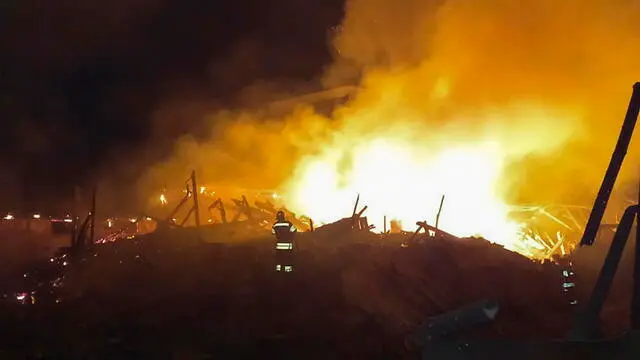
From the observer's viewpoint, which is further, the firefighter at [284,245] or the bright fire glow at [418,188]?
the bright fire glow at [418,188]

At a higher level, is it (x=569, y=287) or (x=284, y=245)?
(x=284, y=245)

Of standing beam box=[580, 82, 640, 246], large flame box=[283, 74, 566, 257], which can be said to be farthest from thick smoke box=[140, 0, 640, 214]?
standing beam box=[580, 82, 640, 246]

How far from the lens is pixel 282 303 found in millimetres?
13016

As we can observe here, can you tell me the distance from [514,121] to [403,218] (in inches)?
194

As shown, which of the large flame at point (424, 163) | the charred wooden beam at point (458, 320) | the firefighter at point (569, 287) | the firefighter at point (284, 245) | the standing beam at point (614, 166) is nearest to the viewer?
the charred wooden beam at point (458, 320)

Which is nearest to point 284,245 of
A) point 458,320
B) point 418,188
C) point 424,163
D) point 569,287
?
point 569,287

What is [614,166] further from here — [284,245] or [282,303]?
[284,245]

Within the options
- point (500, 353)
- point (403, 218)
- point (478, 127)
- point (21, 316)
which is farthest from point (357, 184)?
point (500, 353)

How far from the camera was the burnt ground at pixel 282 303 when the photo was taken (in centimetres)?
1098

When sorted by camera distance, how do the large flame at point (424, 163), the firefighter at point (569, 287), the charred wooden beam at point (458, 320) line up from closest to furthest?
1. the charred wooden beam at point (458, 320)
2. the firefighter at point (569, 287)
3. the large flame at point (424, 163)

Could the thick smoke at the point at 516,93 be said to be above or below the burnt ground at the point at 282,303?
above

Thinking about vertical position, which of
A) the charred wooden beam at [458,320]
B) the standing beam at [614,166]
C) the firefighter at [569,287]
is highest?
the standing beam at [614,166]

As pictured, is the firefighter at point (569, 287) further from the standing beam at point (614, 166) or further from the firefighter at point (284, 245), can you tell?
the firefighter at point (284, 245)

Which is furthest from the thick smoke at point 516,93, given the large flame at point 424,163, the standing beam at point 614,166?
the standing beam at point 614,166
